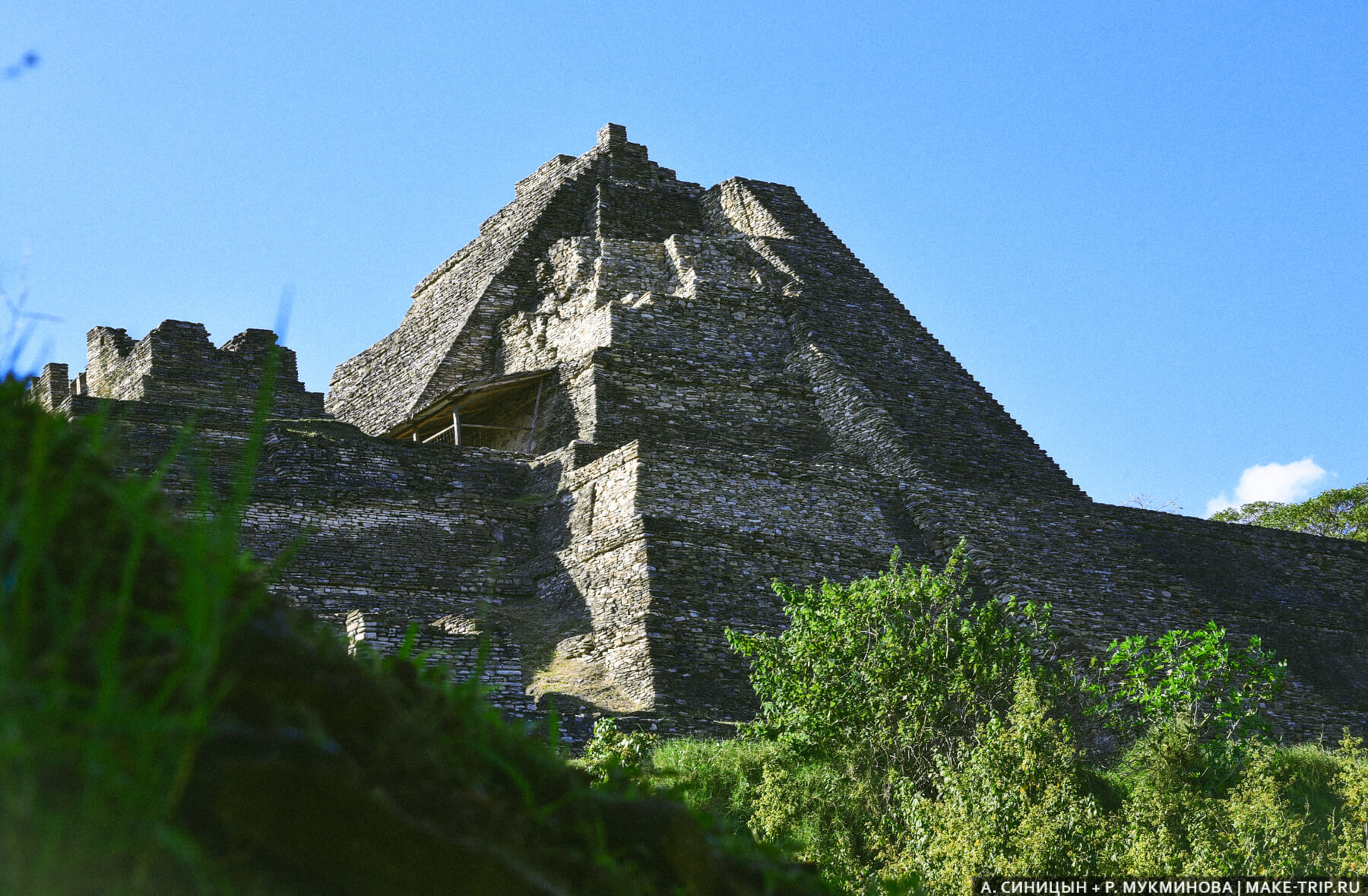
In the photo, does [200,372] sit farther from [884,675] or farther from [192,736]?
[192,736]

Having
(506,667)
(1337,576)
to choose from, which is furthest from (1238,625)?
(506,667)

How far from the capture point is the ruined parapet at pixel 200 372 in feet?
63.7

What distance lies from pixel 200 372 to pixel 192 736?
1973 cm

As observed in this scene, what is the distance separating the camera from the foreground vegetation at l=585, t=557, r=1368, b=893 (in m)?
9.08

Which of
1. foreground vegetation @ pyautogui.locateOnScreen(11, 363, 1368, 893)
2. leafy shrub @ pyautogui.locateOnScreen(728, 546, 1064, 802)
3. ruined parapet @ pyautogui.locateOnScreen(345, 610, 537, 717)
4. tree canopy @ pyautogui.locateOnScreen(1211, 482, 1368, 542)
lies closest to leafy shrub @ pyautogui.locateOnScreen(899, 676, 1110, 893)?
leafy shrub @ pyautogui.locateOnScreen(728, 546, 1064, 802)

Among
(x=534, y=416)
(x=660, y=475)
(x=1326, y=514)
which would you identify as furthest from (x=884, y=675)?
(x=1326, y=514)

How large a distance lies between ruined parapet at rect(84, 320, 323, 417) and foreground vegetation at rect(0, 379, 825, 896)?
1736cm

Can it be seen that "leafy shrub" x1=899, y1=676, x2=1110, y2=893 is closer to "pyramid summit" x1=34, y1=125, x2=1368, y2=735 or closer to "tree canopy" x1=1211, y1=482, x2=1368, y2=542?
"pyramid summit" x1=34, y1=125, x2=1368, y2=735

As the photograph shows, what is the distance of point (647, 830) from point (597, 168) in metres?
26.2

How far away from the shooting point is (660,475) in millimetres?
15086

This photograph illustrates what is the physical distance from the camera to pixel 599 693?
12680mm

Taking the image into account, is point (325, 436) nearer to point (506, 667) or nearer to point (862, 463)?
point (506, 667)

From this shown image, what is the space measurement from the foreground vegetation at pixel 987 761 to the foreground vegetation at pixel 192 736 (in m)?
6.71

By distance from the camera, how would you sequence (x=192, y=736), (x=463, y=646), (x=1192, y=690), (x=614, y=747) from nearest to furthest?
(x=192, y=736) < (x=614, y=747) < (x=463, y=646) < (x=1192, y=690)
